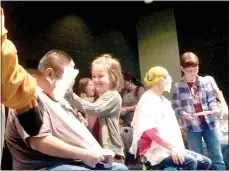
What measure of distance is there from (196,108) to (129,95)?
0.27 m

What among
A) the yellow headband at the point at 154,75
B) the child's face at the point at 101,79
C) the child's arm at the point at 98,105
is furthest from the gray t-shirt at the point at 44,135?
the yellow headband at the point at 154,75

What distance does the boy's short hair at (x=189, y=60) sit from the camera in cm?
132

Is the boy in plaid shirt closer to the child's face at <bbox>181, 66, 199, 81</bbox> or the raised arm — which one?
the child's face at <bbox>181, 66, 199, 81</bbox>

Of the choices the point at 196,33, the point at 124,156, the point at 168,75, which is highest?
the point at 196,33

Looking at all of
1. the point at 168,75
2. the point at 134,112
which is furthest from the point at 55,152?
the point at 168,75

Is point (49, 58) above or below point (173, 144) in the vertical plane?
above

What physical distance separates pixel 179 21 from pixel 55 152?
754 mm

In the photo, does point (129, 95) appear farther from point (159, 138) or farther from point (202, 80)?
point (202, 80)

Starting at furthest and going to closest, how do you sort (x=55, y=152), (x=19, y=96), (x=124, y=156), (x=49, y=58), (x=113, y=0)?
(x=113, y=0) → (x=124, y=156) → (x=49, y=58) → (x=55, y=152) → (x=19, y=96)

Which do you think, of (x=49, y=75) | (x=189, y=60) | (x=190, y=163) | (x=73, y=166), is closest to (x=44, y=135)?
(x=73, y=166)

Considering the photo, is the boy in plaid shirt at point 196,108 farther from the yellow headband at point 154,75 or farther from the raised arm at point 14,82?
the raised arm at point 14,82

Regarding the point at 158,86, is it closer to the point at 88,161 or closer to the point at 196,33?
the point at 196,33

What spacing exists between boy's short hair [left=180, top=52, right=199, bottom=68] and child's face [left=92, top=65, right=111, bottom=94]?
0.31 m

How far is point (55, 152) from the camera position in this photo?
2.88 ft
